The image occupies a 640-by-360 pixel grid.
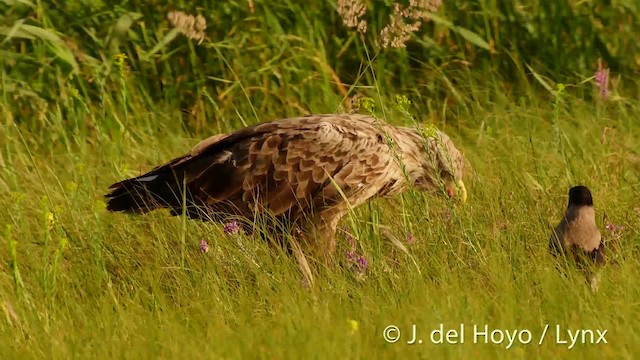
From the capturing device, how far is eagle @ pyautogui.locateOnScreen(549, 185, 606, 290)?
521cm

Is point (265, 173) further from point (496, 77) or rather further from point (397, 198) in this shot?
point (496, 77)

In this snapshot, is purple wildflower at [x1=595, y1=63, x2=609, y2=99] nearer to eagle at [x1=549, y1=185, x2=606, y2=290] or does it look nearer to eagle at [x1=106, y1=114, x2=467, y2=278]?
eagle at [x1=106, y1=114, x2=467, y2=278]

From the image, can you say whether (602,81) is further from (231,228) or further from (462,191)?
(231,228)

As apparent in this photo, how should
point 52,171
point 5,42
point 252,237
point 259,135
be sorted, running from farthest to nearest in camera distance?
point 5,42, point 52,171, point 259,135, point 252,237

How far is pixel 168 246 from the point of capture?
5.97 m

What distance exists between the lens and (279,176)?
6.08m

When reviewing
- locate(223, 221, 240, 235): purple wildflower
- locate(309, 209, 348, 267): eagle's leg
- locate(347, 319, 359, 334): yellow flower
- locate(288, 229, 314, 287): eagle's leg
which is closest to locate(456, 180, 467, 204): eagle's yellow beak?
locate(309, 209, 348, 267): eagle's leg

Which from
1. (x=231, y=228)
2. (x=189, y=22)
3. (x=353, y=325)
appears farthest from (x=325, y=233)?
(x=353, y=325)

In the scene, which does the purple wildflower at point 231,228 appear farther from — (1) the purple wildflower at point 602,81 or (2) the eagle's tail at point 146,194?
(1) the purple wildflower at point 602,81

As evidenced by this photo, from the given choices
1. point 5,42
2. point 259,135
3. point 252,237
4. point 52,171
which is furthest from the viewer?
point 5,42

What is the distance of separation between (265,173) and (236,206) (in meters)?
0.19

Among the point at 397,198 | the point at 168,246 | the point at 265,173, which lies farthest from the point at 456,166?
the point at 168,246

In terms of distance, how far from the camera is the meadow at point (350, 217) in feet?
15.9

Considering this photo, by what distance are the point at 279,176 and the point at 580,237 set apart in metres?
1.45
